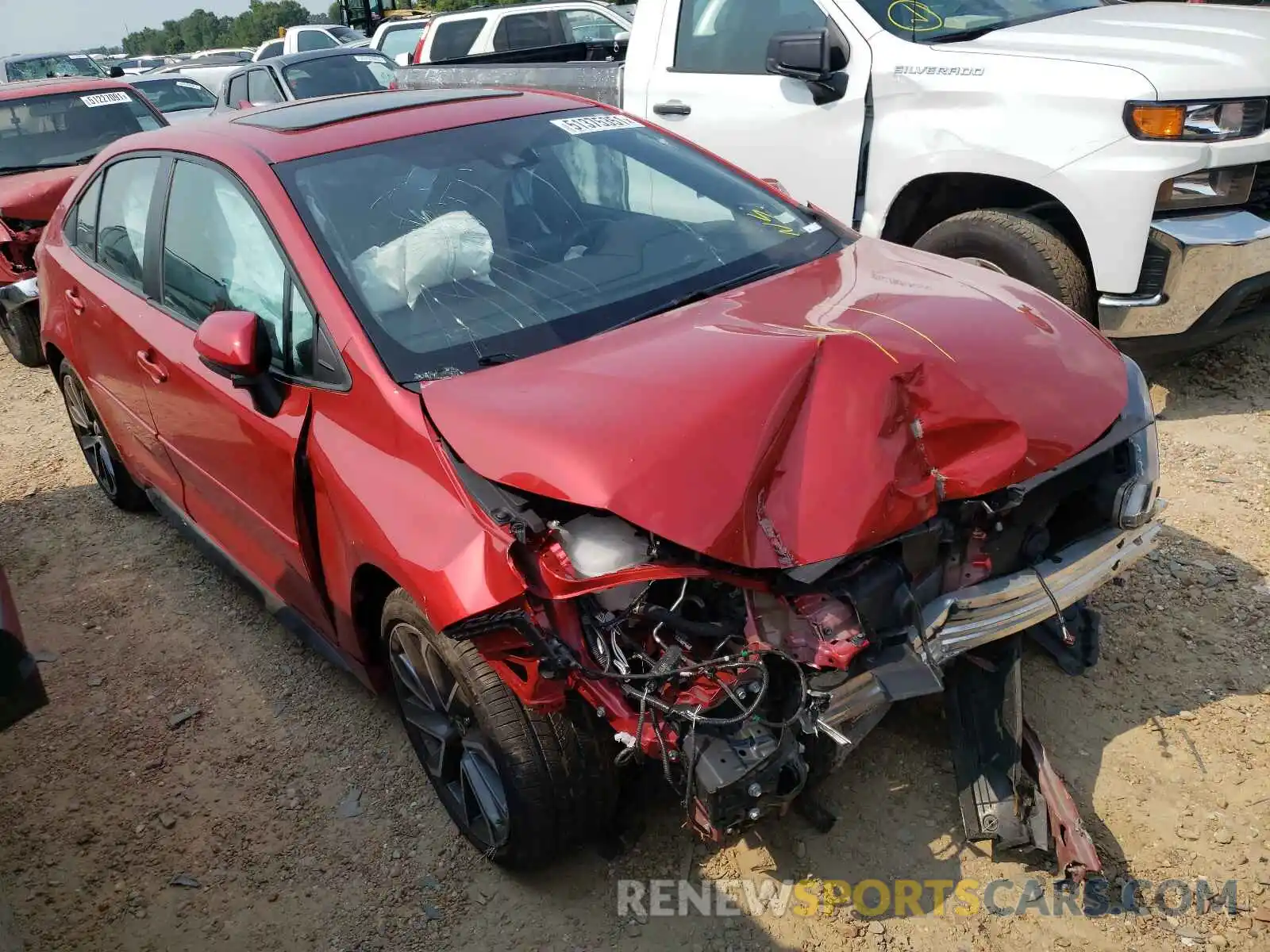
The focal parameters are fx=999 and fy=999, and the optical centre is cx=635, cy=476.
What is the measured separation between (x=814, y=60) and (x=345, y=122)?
2.39 metres

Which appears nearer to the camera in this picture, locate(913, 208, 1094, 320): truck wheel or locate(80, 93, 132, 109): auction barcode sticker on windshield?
locate(913, 208, 1094, 320): truck wheel

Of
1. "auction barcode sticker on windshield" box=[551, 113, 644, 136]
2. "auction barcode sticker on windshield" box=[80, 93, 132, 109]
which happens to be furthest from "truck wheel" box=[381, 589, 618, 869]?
"auction barcode sticker on windshield" box=[80, 93, 132, 109]

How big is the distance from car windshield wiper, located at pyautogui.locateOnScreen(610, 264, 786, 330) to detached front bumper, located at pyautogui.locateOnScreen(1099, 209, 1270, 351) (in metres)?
1.96

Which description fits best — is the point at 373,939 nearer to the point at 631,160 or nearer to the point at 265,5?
the point at 631,160

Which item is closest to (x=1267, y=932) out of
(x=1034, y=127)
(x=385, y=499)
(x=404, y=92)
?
(x=385, y=499)

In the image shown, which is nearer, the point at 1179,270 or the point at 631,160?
the point at 631,160

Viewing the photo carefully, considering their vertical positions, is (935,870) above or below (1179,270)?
below

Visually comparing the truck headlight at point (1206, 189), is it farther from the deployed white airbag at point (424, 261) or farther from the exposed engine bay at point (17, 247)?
the exposed engine bay at point (17, 247)

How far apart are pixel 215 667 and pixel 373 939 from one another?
1.50 m

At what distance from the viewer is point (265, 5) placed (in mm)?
74562

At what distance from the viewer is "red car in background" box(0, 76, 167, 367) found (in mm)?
6574

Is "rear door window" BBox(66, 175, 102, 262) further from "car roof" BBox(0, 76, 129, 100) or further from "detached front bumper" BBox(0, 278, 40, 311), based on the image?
"car roof" BBox(0, 76, 129, 100)

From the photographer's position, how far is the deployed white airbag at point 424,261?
2721 millimetres

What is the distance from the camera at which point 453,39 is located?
9461 millimetres
